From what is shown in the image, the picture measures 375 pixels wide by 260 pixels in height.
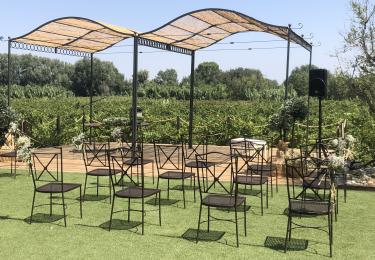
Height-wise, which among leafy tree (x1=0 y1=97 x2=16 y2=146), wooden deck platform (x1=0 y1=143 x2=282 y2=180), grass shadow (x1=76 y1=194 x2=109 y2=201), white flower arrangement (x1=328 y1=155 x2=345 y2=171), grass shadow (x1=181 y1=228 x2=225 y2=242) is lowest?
grass shadow (x1=181 y1=228 x2=225 y2=242)

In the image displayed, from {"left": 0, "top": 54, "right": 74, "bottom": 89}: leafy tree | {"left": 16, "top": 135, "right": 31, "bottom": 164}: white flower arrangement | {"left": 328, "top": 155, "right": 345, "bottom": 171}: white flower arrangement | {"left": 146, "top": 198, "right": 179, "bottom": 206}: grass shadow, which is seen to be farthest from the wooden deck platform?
{"left": 0, "top": 54, "right": 74, "bottom": 89}: leafy tree

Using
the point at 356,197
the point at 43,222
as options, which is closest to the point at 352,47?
the point at 356,197

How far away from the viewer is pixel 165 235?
549 cm

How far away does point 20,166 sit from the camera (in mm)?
10578

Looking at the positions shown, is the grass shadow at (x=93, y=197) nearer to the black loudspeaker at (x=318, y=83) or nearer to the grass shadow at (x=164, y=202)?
the grass shadow at (x=164, y=202)

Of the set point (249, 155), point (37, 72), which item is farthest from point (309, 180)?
point (37, 72)

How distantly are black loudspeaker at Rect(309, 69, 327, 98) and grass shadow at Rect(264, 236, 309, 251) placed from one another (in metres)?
3.87

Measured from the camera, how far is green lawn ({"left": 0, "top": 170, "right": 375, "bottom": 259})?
15.8ft

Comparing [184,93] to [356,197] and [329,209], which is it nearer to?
[356,197]

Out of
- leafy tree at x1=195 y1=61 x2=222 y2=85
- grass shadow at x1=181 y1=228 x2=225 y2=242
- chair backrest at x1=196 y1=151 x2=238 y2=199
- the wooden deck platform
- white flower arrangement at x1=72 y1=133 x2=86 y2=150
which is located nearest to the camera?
grass shadow at x1=181 y1=228 x2=225 y2=242

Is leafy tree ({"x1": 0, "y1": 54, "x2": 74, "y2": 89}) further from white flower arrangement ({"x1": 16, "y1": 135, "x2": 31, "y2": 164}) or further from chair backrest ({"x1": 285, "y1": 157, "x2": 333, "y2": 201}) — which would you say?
chair backrest ({"x1": 285, "y1": 157, "x2": 333, "y2": 201})

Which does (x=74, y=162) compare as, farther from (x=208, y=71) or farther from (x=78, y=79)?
(x=208, y=71)

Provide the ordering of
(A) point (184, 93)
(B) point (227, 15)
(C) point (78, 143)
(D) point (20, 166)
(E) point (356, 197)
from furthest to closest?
(A) point (184, 93), (C) point (78, 143), (D) point (20, 166), (B) point (227, 15), (E) point (356, 197)

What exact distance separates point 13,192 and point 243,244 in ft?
14.8
